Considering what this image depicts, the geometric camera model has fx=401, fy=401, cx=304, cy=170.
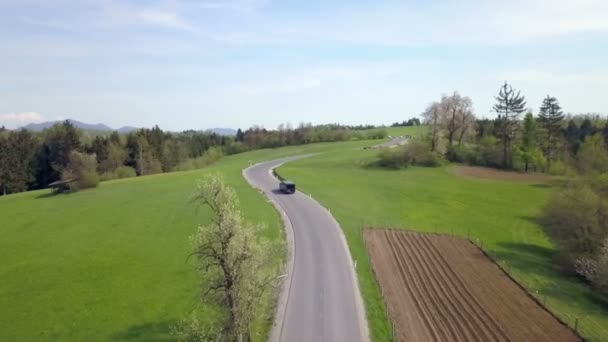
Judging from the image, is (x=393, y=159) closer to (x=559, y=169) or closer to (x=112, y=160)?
(x=559, y=169)

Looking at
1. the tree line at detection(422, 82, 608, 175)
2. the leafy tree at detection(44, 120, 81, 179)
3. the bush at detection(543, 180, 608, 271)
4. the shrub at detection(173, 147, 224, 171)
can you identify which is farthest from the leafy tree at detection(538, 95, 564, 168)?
the leafy tree at detection(44, 120, 81, 179)

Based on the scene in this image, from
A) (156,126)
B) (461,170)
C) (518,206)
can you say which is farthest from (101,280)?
(156,126)

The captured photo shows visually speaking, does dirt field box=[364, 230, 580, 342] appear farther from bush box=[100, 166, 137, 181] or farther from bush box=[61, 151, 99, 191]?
bush box=[100, 166, 137, 181]

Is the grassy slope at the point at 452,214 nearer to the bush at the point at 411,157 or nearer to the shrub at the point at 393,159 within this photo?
the bush at the point at 411,157

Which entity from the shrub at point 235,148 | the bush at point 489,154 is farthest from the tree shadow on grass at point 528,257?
the shrub at point 235,148

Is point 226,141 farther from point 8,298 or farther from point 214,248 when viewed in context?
point 214,248

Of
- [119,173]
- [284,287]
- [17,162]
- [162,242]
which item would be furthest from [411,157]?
[17,162]
